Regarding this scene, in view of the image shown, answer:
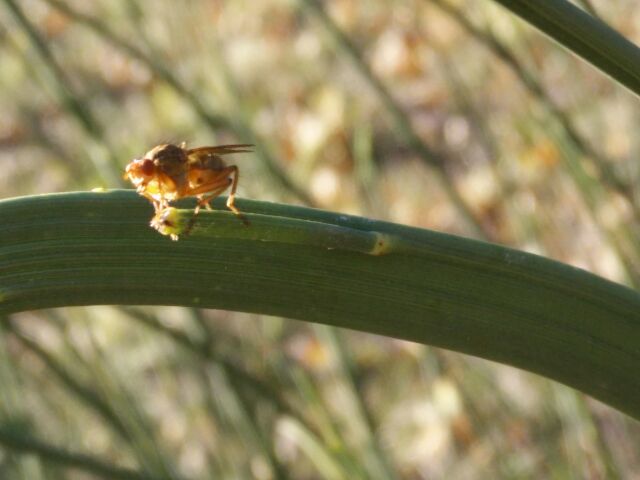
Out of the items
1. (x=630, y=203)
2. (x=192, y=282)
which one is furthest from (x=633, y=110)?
(x=192, y=282)

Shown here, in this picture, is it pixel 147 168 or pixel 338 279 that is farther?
pixel 147 168

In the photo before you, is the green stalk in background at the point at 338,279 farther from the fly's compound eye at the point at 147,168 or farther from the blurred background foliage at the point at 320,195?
the fly's compound eye at the point at 147,168

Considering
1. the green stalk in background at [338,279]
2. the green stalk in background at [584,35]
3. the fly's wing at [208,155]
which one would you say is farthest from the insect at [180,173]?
the green stalk in background at [584,35]

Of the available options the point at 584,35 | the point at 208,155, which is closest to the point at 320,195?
the point at 208,155

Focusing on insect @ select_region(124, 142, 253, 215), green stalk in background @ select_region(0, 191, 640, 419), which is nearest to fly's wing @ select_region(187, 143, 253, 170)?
insect @ select_region(124, 142, 253, 215)

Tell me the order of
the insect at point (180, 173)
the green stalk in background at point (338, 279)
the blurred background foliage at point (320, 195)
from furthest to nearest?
the blurred background foliage at point (320, 195), the insect at point (180, 173), the green stalk in background at point (338, 279)

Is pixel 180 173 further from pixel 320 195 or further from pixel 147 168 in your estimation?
pixel 320 195
